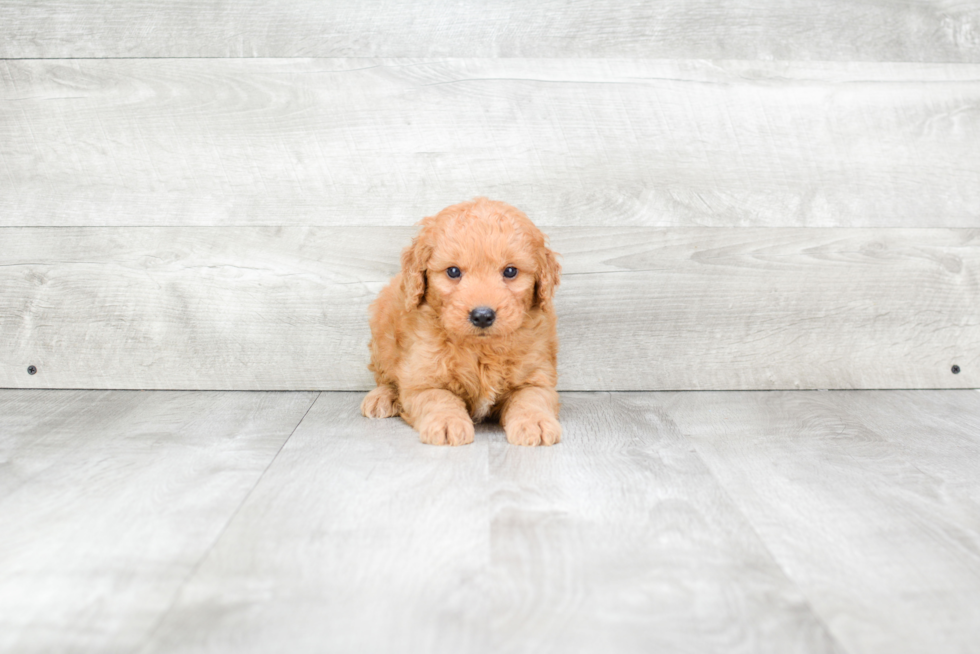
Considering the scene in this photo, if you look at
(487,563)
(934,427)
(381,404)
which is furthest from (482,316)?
(934,427)

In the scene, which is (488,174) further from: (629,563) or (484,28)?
(629,563)

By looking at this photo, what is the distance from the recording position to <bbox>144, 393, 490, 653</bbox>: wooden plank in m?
1.12

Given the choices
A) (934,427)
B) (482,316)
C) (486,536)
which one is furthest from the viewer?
(934,427)

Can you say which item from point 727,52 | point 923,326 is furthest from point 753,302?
point 727,52

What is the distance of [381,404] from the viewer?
233 cm

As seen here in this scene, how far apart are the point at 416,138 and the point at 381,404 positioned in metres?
0.88

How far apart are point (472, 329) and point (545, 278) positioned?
0.28m

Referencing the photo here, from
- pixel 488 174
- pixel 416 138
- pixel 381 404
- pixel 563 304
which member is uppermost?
pixel 416 138

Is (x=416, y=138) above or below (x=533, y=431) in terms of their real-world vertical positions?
above

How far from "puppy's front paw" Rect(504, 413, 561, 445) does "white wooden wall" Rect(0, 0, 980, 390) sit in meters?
0.66

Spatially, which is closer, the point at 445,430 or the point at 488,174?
the point at 445,430

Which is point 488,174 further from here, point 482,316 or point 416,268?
point 482,316

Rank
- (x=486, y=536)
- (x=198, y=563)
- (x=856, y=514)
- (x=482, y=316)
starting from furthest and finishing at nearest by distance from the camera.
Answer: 1. (x=482, y=316)
2. (x=856, y=514)
3. (x=486, y=536)
4. (x=198, y=563)

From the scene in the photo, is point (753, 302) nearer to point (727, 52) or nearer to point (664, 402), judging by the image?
point (664, 402)
